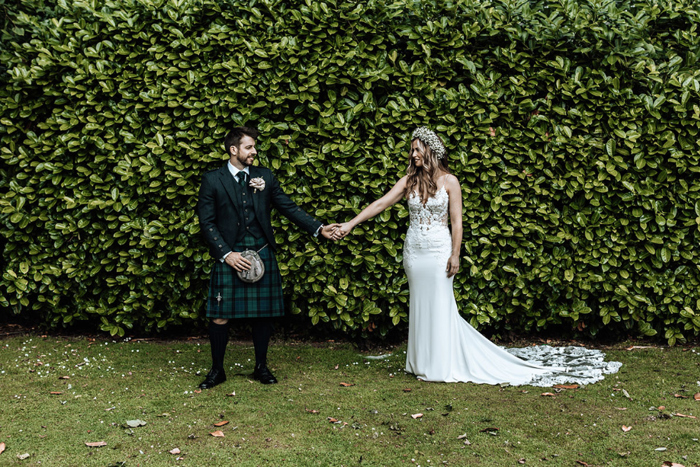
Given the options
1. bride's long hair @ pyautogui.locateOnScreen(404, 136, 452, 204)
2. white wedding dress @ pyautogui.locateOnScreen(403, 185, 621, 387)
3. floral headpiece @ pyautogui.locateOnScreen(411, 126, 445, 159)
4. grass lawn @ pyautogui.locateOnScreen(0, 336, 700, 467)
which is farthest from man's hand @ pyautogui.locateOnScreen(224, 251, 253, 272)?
floral headpiece @ pyautogui.locateOnScreen(411, 126, 445, 159)

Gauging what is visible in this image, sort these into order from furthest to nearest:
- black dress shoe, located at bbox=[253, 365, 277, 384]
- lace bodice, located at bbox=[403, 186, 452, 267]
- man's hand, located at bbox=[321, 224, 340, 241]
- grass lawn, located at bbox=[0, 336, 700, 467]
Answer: man's hand, located at bbox=[321, 224, 340, 241], lace bodice, located at bbox=[403, 186, 452, 267], black dress shoe, located at bbox=[253, 365, 277, 384], grass lawn, located at bbox=[0, 336, 700, 467]

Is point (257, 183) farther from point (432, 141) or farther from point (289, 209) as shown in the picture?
point (432, 141)

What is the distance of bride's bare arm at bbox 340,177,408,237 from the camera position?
5.19 metres

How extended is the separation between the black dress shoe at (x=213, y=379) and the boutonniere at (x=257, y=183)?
1.48 metres

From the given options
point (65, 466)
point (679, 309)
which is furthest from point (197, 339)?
point (679, 309)

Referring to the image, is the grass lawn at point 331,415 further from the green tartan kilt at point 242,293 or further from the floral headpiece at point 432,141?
the floral headpiece at point 432,141

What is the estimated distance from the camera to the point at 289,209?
200 inches

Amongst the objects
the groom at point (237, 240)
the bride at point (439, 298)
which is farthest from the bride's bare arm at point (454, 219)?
the groom at point (237, 240)

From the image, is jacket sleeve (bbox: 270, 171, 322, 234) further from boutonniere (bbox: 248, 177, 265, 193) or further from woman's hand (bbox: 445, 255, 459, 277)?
woman's hand (bbox: 445, 255, 459, 277)

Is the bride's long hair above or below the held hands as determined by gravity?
above

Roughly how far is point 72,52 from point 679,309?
6.29 meters

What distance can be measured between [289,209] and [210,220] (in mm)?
702

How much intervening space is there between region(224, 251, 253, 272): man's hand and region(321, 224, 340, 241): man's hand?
0.80m

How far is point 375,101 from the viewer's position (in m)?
5.64
